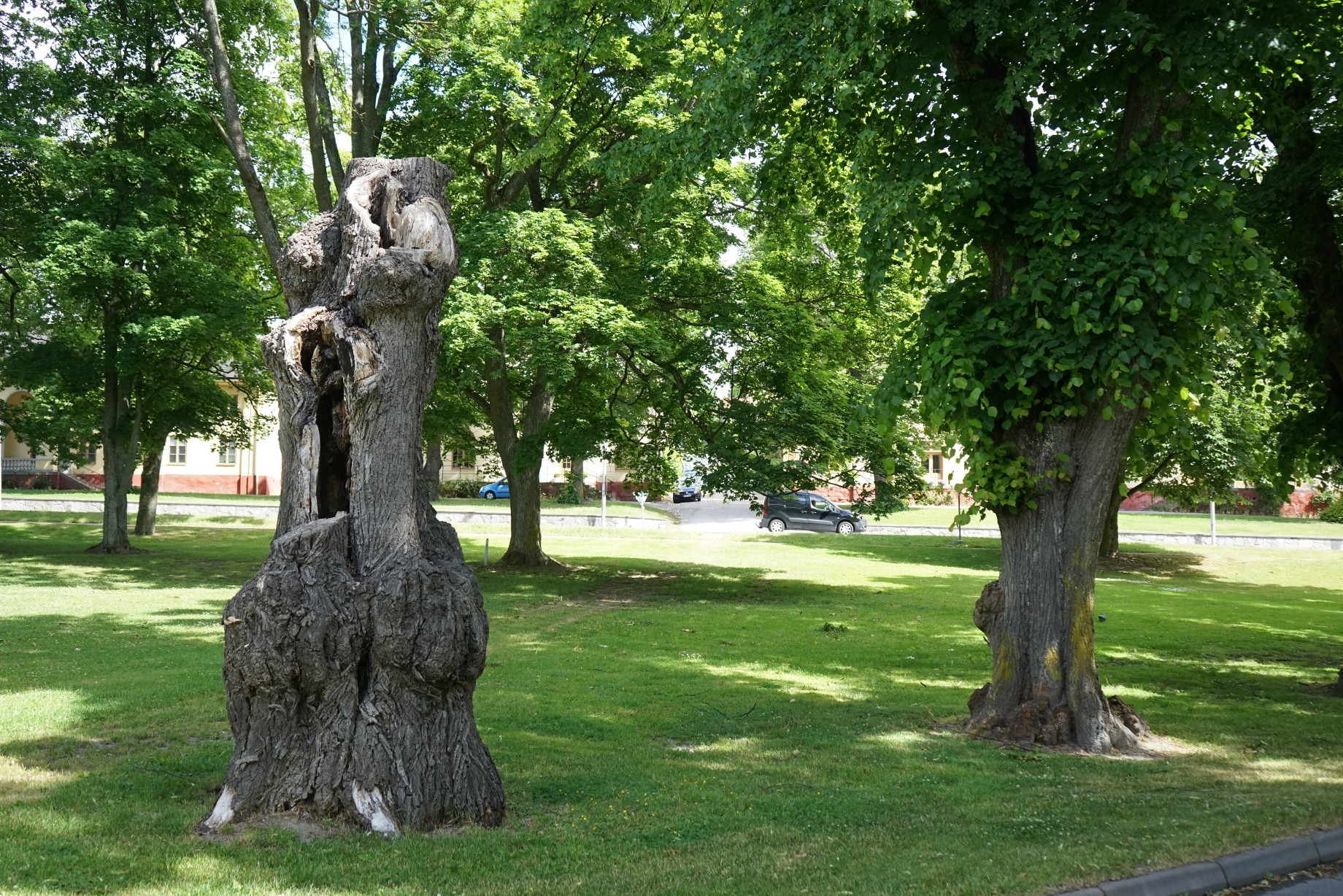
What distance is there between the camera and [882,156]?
11.4m

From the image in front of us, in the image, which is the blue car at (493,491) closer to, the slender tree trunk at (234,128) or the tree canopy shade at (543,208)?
the tree canopy shade at (543,208)

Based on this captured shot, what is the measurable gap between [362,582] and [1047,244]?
628 centimetres

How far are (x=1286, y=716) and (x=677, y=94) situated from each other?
9.63 m

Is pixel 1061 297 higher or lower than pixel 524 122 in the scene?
lower

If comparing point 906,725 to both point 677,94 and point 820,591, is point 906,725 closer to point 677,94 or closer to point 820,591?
point 677,94

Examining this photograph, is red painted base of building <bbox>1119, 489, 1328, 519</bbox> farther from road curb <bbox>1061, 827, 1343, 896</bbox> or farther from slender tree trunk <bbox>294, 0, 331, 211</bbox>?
road curb <bbox>1061, 827, 1343, 896</bbox>

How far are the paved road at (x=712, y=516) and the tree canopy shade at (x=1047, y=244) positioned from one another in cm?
2984

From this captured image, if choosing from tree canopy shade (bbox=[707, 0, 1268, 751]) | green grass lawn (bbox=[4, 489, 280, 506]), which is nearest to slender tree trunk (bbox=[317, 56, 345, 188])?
tree canopy shade (bbox=[707, 0, 1268, 751])

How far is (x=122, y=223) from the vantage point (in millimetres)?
23859

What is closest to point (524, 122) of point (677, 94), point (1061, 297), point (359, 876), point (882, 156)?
point (677, 94)

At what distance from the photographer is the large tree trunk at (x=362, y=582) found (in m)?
6.18

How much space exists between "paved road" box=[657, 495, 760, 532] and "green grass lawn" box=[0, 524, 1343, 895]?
24.5 meters

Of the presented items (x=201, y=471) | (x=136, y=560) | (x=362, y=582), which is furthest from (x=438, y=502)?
(x=362, y=582)

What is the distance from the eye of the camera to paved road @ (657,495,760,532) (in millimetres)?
45531
